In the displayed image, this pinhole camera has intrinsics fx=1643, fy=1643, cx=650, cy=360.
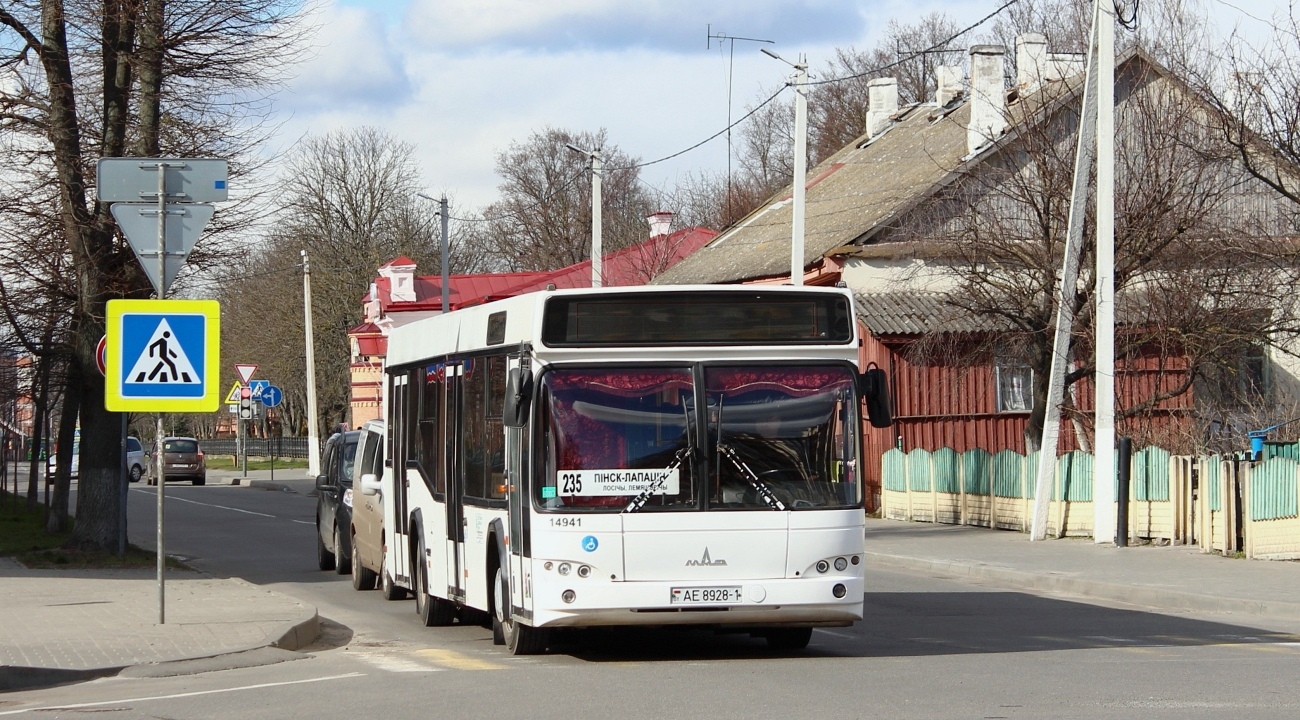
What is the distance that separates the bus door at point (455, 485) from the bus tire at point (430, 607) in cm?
71

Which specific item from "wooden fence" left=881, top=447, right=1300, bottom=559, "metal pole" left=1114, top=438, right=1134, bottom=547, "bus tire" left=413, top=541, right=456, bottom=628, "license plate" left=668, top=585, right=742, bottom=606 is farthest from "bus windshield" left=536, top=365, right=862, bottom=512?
"metal pole" left=1114, top=438, right=1134, bottom=547

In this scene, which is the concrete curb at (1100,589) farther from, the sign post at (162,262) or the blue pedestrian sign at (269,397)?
the blue pedestrian sign at (269,397)

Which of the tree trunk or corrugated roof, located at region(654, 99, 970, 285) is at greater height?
corrugated roof, located at region(654, 99, 970, 285)

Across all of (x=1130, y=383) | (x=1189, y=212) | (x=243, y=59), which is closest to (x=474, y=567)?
(x=243, y=59)

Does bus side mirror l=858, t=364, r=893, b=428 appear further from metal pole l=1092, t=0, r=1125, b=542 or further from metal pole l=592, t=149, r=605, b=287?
metal pole l=592, t=149, r=605, b=287

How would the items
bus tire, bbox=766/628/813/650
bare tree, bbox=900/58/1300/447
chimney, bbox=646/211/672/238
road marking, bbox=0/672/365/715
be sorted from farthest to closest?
chimney, bbox=646/211/672/238 < bare tree, bbox=900/58/1300/447 < bus tire, bbox=766/628/813/650 < road marking, bbox=0/672/365/715

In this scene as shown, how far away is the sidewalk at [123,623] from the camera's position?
37.5ft

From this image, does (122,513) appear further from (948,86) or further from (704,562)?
(948,86)

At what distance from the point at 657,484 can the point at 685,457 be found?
0.26 m

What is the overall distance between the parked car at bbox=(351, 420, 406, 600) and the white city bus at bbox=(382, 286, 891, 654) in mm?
5725

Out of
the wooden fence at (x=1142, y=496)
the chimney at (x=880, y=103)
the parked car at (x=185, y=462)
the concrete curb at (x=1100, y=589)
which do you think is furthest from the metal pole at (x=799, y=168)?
the parked car at (x=185, y=462)

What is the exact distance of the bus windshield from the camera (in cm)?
1090

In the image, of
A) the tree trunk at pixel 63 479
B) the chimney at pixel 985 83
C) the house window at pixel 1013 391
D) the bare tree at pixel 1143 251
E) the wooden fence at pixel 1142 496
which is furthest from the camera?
the chimney at pixel 985 83

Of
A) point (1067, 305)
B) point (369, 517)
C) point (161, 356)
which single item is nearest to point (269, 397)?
point (1067, 305)
